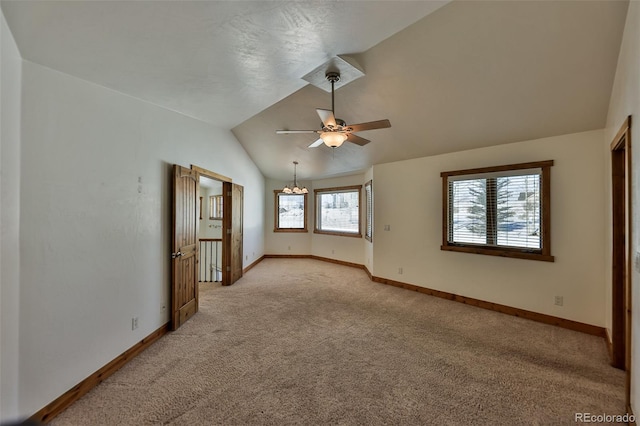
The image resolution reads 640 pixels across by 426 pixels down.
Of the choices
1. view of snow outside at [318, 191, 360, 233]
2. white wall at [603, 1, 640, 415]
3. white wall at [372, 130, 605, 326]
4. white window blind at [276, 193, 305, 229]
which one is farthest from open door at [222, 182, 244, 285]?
white wall at [603, 1, 640, 415]

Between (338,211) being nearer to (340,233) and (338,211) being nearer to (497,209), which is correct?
(340,233)

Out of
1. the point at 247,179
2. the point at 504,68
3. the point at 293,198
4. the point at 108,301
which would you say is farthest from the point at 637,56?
the point at 293,198

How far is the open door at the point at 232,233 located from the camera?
5.42m

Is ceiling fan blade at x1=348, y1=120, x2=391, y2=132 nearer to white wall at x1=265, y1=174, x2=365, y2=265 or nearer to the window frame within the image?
white wall at x1=265, y1=174, x2=365, y2=265

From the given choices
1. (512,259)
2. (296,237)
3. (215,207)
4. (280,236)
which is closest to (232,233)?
(280,236)

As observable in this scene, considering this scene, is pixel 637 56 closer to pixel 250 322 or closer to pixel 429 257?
pixel 429 257

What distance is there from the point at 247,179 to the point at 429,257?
4.38 metres

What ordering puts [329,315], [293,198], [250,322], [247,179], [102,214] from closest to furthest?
[102,214] → [250,322] → [329,315] → [247,179] → [293,198]

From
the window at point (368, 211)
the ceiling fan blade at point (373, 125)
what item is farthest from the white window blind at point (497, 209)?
the ceiling fan blade at point (373, 125)

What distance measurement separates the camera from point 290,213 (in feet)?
27.6

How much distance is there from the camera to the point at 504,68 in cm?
277

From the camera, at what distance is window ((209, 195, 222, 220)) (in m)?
9.15

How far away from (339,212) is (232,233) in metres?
3.24
